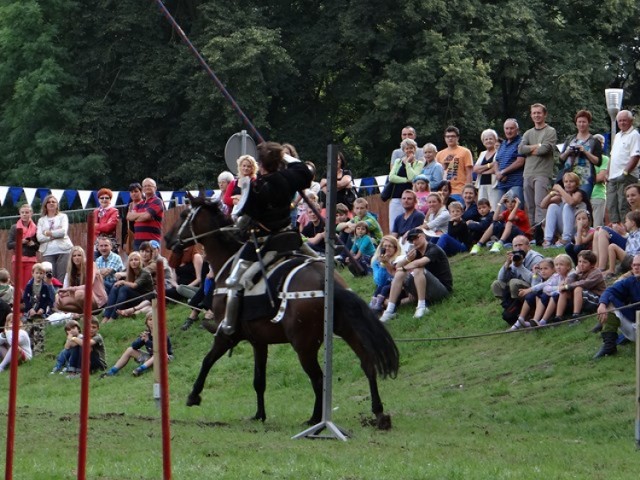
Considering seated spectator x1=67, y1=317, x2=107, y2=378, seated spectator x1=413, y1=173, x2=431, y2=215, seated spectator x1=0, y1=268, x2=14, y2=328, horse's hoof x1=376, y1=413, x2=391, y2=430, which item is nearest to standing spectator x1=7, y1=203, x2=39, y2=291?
seated spectator x1=0, y1=268, x2=14, y2=328

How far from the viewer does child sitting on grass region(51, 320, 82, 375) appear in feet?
75.6

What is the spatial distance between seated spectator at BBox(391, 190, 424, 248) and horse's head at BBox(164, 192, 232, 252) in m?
6.37

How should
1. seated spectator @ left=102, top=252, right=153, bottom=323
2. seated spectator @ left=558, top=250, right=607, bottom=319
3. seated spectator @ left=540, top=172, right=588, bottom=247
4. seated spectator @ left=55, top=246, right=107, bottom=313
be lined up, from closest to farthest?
1. seated spectator @ left=558, top=250, right=607, bottom=319
2. seated spectator @ left=540, top=172, right=588, bottom=247
3. seated spectator @ left=102, top=252, right=153, bottom=323
4. seated spectator @ left=55, top=246, right=107, bottom=313

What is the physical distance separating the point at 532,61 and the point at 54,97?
14.1 metres

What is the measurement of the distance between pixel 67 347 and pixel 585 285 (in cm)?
954

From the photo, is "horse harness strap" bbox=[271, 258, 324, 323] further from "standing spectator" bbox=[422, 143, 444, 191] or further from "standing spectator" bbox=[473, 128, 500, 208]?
"standing spectator" bbox=[422, 143, 444, 191]

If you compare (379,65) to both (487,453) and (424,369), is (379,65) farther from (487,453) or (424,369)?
(487,453)

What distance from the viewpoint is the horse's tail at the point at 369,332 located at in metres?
14.2

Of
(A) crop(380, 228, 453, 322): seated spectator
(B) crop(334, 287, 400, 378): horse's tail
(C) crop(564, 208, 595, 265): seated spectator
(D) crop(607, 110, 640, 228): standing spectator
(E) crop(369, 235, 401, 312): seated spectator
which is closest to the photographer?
(B) crop(334, 287, 400, 378): horse's tail

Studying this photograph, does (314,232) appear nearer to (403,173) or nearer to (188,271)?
(403,173)

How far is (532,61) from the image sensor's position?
40531mm

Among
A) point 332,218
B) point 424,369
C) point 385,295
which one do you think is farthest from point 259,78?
point 332,218

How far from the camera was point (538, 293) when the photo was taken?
1847 cm

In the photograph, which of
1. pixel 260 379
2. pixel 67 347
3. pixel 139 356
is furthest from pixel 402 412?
pixel 67 347
